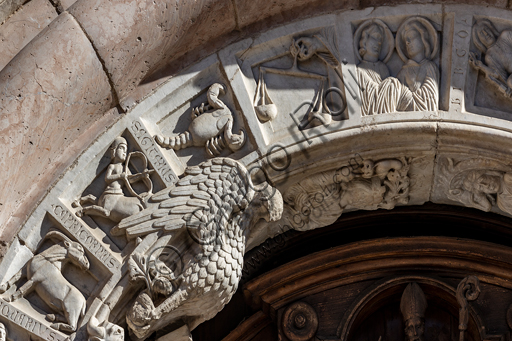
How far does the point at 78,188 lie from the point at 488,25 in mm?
2263

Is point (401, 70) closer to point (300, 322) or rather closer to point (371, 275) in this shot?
point (371, 275)

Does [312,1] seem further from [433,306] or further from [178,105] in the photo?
[433,306]

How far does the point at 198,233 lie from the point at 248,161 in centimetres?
46

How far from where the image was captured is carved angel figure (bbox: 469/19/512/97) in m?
3.93

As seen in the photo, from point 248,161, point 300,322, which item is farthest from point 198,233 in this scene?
point 300,322

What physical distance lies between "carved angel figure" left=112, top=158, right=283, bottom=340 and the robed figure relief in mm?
725

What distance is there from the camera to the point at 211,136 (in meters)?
3.95

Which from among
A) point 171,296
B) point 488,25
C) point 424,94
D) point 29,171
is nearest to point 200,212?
point 171,296

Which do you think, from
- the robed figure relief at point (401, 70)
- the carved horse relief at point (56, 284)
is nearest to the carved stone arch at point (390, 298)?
the robed figure relief at point (401, 70)

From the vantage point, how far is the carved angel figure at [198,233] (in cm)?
365

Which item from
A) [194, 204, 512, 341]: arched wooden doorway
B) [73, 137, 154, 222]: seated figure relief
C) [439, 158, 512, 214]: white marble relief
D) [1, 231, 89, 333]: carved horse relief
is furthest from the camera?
[194, 204, 512, 341]: arched wooden doorway

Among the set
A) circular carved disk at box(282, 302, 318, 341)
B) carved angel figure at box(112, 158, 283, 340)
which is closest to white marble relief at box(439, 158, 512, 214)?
carved angel figure at box(112, 158, 283, 340)

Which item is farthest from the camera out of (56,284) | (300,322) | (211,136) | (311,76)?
(300,322)

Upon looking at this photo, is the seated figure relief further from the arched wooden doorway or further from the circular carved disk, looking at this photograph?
the circular carved disk
